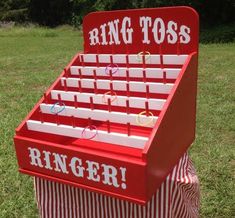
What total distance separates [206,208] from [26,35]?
56.9 feet

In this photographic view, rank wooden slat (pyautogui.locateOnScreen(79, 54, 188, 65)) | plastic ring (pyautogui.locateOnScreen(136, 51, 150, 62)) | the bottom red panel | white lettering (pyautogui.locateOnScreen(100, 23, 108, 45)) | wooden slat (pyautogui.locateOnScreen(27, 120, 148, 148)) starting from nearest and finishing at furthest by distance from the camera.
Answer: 1. the bottom red panel
2. wooden slat (pyautogui.locateOnScreen(27, 120, 148, 148))
3. wooden slat (pyautogui.locateOnScreen(79, 54, 188, 65))
4. plastic ring (pyautogui.locateOnScreen(136, 51, 150, 62))
5. white lettering (pyautogui.locateOnScreen(100, 23, 108, 45))

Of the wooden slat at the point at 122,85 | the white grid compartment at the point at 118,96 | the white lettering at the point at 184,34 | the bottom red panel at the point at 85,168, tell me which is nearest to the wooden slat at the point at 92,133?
the white grid compartment at the point at 118,96

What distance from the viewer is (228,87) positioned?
7234mm

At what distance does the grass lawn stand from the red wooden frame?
4.93ft

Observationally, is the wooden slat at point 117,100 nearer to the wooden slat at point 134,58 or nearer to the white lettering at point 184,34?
the wooden slat at point 134,58

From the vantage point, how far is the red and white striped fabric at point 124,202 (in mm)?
2064

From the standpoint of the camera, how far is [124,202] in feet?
7.02

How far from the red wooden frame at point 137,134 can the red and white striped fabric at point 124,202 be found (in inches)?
5.5

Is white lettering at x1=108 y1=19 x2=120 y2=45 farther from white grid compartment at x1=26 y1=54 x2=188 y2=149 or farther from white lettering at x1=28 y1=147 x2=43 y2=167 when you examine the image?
white lettering at x1=28 y1=147 x2=43 y2=167

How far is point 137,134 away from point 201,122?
348 centimetres

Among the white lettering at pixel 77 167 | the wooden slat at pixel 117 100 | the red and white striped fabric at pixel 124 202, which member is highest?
the wooden slat at pixel 117 100

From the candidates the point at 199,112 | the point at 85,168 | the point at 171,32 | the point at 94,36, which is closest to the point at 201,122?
the point at 199,112

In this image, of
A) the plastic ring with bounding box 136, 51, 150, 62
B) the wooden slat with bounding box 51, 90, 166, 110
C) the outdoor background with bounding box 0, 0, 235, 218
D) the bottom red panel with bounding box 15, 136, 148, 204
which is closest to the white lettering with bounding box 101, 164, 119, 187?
the bottom red panel with bounding box 15, 136, 148, 204

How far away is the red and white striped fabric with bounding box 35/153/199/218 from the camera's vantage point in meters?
2.06
